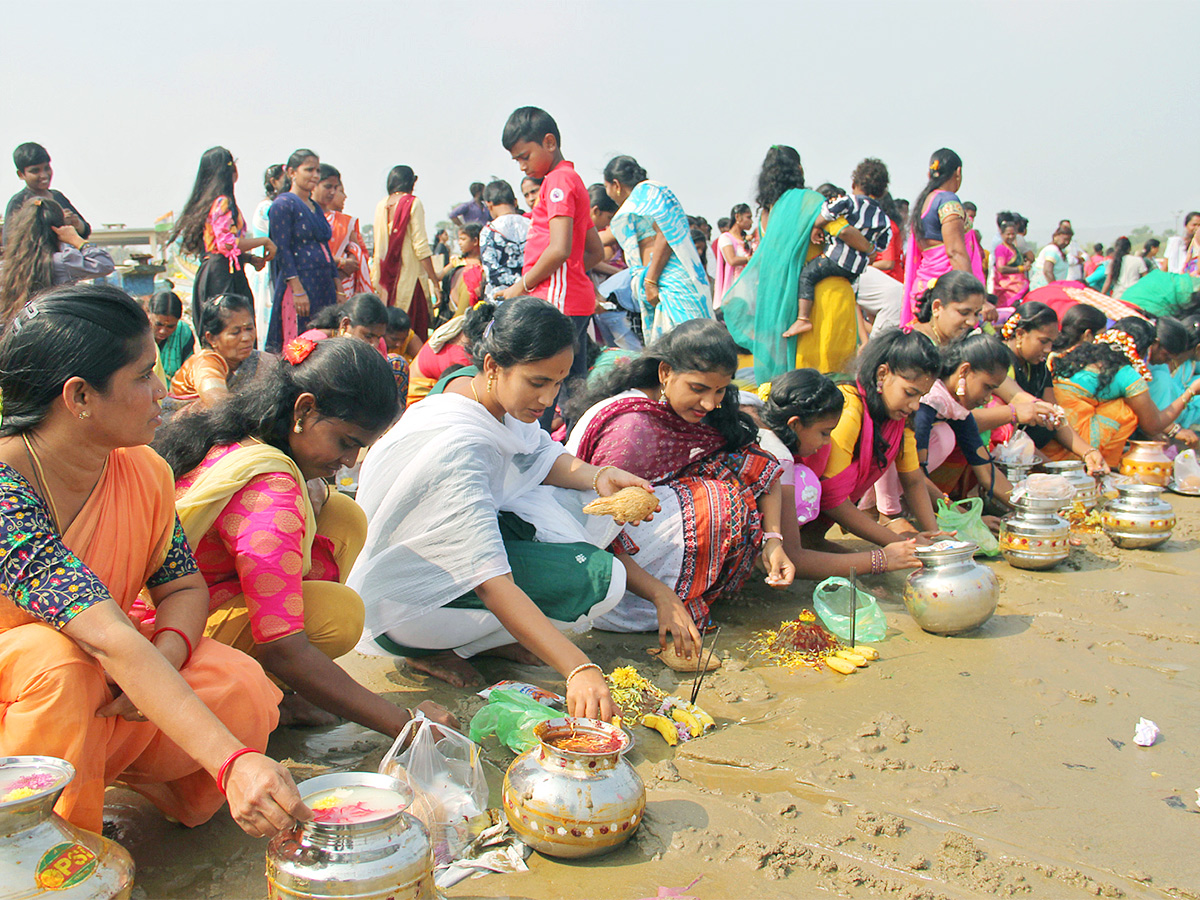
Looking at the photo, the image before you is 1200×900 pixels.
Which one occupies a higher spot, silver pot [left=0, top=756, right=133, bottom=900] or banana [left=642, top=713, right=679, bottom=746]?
silver pot [left=0, top=756, right=133, bottom=900]

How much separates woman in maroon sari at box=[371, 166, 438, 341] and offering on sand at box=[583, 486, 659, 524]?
17.6 ft

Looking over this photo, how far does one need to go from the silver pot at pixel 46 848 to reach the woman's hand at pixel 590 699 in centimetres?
109

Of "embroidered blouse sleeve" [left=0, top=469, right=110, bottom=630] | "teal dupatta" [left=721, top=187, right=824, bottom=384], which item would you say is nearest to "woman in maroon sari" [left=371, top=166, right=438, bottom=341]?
"teal dupatta" [left=721, top=187, right=824, bottom=384]

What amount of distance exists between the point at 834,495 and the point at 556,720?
8.25 feet

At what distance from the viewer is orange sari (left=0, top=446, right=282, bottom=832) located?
1783 mm

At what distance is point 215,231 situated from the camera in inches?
222

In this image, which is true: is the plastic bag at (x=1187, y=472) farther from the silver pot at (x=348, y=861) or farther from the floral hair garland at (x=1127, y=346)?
the silver pot at (x=348, y=861)

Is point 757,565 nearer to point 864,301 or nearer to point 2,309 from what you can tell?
point 864,301

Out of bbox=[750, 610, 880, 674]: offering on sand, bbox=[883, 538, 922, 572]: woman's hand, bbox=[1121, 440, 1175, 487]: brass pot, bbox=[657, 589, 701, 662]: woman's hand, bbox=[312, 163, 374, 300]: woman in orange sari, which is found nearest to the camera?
bbox=[657, 589, 701, 662]: woman's hand

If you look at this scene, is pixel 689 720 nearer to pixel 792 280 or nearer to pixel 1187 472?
pixel 792 280

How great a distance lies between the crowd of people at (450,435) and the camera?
6.12ft

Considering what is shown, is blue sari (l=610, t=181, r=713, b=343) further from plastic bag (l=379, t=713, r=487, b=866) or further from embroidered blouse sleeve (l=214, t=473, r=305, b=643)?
plastic bag (l=379, t=713, r=487, b=866)

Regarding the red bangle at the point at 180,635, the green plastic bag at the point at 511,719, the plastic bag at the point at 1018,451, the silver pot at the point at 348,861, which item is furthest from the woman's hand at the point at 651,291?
the silver pot at the point at 348,861

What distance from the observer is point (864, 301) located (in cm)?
715
